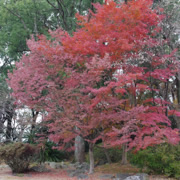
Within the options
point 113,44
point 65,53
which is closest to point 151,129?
point 113,44

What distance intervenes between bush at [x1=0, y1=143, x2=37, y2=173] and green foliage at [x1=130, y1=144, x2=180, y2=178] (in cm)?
454

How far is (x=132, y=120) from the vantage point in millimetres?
7238

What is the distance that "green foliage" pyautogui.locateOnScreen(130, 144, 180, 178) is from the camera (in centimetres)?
736

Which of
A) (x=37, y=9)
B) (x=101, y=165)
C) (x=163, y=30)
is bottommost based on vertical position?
(x=101, y=165)

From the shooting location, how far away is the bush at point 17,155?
29.5 feet

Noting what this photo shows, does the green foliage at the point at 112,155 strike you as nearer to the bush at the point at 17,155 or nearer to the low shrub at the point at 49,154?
the low shrub at the point at 49,154

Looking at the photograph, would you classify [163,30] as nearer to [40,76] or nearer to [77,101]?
[77,101]

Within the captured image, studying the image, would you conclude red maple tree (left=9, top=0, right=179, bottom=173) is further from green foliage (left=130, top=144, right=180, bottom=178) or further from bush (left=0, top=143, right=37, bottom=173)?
bush (left=0, top=143, right=37, bottom=173)

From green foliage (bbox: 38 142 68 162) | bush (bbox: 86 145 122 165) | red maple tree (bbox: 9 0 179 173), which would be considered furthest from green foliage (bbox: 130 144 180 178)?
green foliage (bbox: 38 142 68 162)

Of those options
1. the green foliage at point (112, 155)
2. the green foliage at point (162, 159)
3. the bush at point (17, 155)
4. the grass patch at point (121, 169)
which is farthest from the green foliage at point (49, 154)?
the green foliage at point (162, 159)

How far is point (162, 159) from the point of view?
7.43 m

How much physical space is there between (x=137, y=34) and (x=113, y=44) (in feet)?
3.42

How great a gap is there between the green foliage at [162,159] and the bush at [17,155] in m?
4.54

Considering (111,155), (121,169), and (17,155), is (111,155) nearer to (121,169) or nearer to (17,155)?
(121,169)
